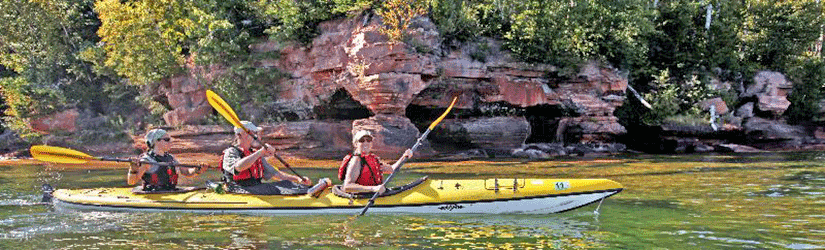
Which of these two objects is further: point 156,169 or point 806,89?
point 806,89

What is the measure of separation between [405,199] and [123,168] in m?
11.8

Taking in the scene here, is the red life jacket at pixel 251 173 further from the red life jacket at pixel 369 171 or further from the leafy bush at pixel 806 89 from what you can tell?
the leafy bush at pixel 806 89

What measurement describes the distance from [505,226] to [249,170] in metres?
3.56

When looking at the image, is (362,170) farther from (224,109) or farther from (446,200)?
(224,109)

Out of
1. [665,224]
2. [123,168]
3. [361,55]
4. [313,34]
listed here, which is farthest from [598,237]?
[313,34]

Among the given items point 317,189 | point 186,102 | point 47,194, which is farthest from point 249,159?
point 186,102

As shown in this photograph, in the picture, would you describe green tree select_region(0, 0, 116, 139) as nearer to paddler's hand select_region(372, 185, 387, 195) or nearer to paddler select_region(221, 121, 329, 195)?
paddler select_region(221, 121, 329, 195)

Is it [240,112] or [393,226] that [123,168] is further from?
[393,226]

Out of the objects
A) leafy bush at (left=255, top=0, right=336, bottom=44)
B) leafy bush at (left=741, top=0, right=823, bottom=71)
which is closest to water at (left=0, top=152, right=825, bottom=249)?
leafy bush at (left=255, top=0, right=336, bottom=44)

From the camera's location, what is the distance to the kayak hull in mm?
8117

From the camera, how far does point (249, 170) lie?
349 inches

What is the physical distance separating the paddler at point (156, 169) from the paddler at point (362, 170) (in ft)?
7.84

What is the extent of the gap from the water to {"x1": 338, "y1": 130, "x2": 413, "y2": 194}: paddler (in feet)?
1.22

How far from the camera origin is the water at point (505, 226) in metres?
6.52
